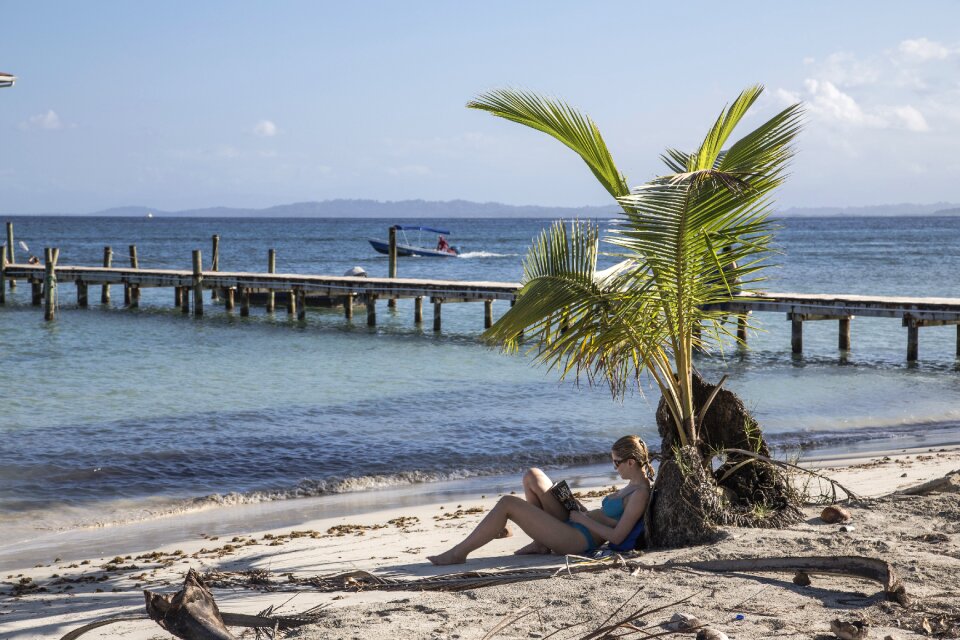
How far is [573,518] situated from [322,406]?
31.0 ft

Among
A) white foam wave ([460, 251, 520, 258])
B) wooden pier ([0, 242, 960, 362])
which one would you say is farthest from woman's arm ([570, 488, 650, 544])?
white foam wave ([460, 251, 520, 258])

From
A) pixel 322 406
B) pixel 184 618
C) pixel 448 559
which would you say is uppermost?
pixel 184 618

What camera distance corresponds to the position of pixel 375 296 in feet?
90.0

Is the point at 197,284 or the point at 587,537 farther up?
the point at 197,284

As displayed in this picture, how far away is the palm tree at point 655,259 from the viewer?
243 inches

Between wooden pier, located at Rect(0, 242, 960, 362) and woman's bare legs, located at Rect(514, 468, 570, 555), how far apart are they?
12439mm

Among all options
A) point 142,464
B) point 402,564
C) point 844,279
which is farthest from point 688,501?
point 844,279

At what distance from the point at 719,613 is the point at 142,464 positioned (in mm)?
8423

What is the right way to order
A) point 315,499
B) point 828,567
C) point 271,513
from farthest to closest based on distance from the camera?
point 315,499 → point 271,513 → point 828,567

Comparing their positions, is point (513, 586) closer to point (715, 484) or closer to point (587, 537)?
point (587, 537)

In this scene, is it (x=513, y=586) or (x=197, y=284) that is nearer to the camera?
(x=513, y=586)

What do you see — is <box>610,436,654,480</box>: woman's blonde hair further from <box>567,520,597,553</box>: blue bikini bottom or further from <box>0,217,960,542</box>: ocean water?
<box>0,217,960,542</box>: ocean water

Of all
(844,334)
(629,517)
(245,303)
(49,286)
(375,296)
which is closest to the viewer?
(629,517)

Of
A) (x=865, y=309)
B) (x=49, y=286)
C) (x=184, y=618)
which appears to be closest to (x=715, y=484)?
(x=184, y=618)
